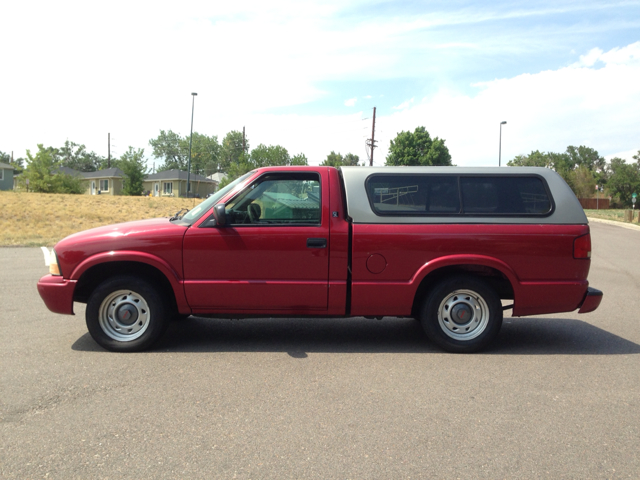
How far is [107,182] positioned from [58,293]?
75.9 meters

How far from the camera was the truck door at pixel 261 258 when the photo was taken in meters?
5.42

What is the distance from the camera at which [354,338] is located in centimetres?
621

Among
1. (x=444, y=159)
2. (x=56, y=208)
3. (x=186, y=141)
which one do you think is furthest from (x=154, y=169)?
(x=56, y=208)

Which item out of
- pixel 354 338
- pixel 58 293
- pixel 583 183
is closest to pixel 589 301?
pixel 354 338

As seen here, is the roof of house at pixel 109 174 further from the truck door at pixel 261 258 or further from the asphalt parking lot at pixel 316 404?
the truck door at pixel 261 258

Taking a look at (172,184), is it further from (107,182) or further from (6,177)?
(6,177)

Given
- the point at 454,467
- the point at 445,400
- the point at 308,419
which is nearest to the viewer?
the point at 454,467

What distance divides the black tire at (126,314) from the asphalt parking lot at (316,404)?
16cm

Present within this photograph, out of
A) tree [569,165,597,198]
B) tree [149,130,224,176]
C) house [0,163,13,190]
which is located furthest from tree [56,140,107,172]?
tree [569,165,597,198]

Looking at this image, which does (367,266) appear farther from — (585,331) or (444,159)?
(444,159)

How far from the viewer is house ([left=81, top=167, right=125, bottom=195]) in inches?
2953

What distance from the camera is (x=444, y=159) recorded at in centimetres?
8050

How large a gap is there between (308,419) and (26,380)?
2430mm

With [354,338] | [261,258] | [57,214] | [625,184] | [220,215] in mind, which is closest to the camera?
[220,215]
